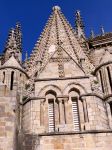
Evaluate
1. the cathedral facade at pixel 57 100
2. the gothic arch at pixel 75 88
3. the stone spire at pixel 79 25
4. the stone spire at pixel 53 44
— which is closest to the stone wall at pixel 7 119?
the cathedral facade at pixel 57 100

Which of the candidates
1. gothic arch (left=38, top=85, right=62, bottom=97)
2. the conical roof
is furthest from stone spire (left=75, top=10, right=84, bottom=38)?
gothic arch (left=38, top=85, right=62, bottom=97)

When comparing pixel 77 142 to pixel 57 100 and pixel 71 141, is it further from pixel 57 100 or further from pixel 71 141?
pixel 57 100

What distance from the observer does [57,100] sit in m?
19.7

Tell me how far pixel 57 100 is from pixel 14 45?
9.40 m

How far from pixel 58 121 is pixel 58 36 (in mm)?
8991

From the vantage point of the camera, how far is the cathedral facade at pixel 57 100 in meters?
16.8

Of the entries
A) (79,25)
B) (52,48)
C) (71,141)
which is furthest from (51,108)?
(79,25)

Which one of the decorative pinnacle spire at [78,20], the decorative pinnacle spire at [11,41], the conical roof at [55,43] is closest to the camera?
the conical roof at [55,43]

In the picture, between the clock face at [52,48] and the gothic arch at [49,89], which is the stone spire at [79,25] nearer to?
the clock face at [52,48]

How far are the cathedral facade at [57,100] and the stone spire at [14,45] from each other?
71cm

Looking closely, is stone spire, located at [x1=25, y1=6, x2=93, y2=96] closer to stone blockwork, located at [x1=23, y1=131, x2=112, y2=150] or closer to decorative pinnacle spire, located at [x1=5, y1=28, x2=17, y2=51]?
decorative pinnacle spire, located at [x1=5, y1=28, x2=17, y2=51]

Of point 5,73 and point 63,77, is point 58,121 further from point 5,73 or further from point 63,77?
point 5,73

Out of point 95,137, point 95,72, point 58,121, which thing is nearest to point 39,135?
point 58,121

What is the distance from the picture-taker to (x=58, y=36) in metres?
26.3
